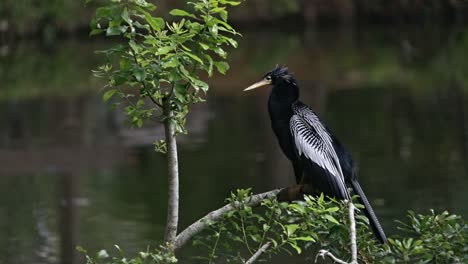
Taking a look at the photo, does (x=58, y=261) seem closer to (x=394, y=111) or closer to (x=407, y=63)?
(x=394, y=111)

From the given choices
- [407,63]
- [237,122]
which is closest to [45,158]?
[237,122]

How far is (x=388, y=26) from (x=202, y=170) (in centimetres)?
1571

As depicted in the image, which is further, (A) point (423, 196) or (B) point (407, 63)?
(B) point (407, 63)

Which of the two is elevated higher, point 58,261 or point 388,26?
point 388,26

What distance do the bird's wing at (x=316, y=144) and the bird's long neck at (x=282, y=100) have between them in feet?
0.28

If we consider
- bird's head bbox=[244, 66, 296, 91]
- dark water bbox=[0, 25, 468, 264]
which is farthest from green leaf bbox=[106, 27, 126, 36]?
dark water bbox=[0, 25, 468, 264]

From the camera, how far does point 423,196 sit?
31.7 ft

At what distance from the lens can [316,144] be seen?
16.9 ft

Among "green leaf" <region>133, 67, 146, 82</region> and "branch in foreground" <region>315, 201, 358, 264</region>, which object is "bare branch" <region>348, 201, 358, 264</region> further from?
"green leaf" <region>133, 67, 146, 82</region>

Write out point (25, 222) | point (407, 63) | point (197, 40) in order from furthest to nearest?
point (407, 63) → point (25, 222) → point (197, 40)

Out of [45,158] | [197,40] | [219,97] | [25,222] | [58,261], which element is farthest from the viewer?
[219,97]

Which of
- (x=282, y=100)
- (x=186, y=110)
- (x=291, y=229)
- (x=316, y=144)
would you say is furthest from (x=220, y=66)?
(x=282, y=100)

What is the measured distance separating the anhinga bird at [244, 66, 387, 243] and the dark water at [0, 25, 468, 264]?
249cm

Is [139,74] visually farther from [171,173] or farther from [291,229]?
[291,229]
